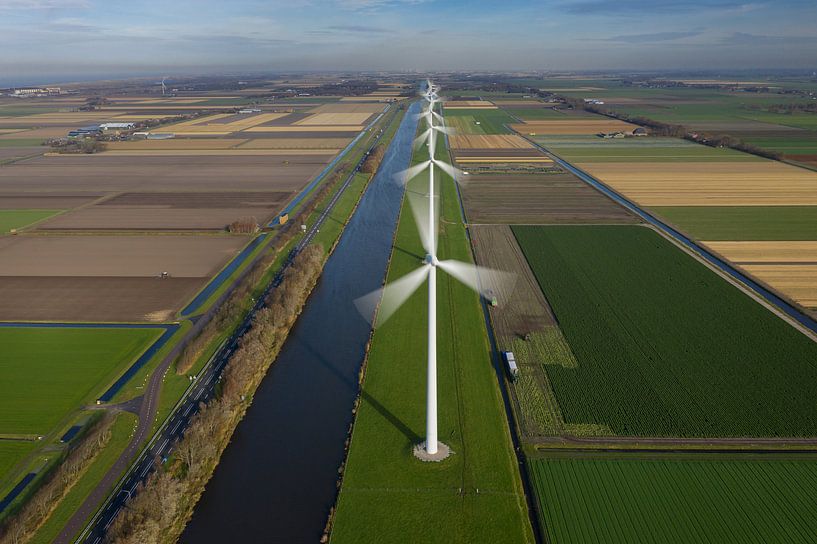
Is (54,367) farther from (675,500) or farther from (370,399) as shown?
(675,500)

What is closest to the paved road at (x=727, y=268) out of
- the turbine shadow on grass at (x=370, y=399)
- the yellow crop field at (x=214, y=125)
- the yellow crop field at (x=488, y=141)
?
the turbine shadow on grass at (x=370, y=399)

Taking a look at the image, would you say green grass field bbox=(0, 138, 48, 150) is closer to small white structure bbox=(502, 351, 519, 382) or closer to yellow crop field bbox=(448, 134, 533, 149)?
yellow crop field bbox=(448, 134, 533, 149)

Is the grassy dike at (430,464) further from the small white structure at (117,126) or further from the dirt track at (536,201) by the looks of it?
the small white structure at (117,126)

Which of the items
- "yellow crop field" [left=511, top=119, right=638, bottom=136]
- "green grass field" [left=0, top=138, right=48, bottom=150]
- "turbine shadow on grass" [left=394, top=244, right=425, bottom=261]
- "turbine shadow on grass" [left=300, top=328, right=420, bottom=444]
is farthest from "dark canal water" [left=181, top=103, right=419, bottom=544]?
"green grass field" [left=0, top=138, right=48, bottom=150]

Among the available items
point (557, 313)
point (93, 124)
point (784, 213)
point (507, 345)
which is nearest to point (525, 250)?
point (557, 313)

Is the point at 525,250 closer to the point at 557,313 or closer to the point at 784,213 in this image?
the point at 557,313

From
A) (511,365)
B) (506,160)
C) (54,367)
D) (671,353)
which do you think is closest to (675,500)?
(511,365)
